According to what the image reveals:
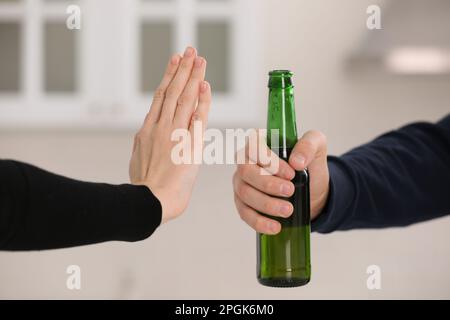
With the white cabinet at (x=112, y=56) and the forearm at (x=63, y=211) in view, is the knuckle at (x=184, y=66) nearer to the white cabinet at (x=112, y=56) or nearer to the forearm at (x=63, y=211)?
the forearm at (x=63, y=211)

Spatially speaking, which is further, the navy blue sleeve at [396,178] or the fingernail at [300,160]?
the navy blue sleeve at [396,178]

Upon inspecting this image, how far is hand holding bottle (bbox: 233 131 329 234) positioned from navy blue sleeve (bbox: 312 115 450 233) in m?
0.11

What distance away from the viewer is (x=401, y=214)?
0.94m

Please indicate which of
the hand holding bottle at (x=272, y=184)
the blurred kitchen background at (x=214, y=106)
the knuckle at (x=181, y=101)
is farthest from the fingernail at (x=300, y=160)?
the blurred kitchen background at (x=214, y=106)

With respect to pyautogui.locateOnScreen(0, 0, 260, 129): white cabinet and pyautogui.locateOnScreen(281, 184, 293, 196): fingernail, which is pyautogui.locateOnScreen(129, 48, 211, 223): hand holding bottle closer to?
pyautogui.locateOnScreen(281, 184, 293, 196): fingernail

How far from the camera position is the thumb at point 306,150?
609 millimetres

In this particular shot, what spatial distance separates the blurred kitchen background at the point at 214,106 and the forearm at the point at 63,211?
142cm

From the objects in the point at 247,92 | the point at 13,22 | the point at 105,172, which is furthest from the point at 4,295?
the point at 247,92

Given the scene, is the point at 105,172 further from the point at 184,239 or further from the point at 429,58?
the point at 429,58

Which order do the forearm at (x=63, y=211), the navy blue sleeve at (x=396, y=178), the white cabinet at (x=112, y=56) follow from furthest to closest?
the white cabinet at (x=112, y=56)
the navy blue sleeve at (x=396, y=178)
the forearm at (x=63, y=211)

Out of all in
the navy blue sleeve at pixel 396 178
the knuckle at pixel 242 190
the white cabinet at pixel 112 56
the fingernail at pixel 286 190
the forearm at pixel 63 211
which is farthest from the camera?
the white cabinet at pixel 112 56

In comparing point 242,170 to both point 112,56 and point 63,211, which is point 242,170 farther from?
point 112,56

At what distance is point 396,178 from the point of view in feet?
3.10

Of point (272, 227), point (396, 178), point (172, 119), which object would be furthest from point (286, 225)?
point (396, 178)
